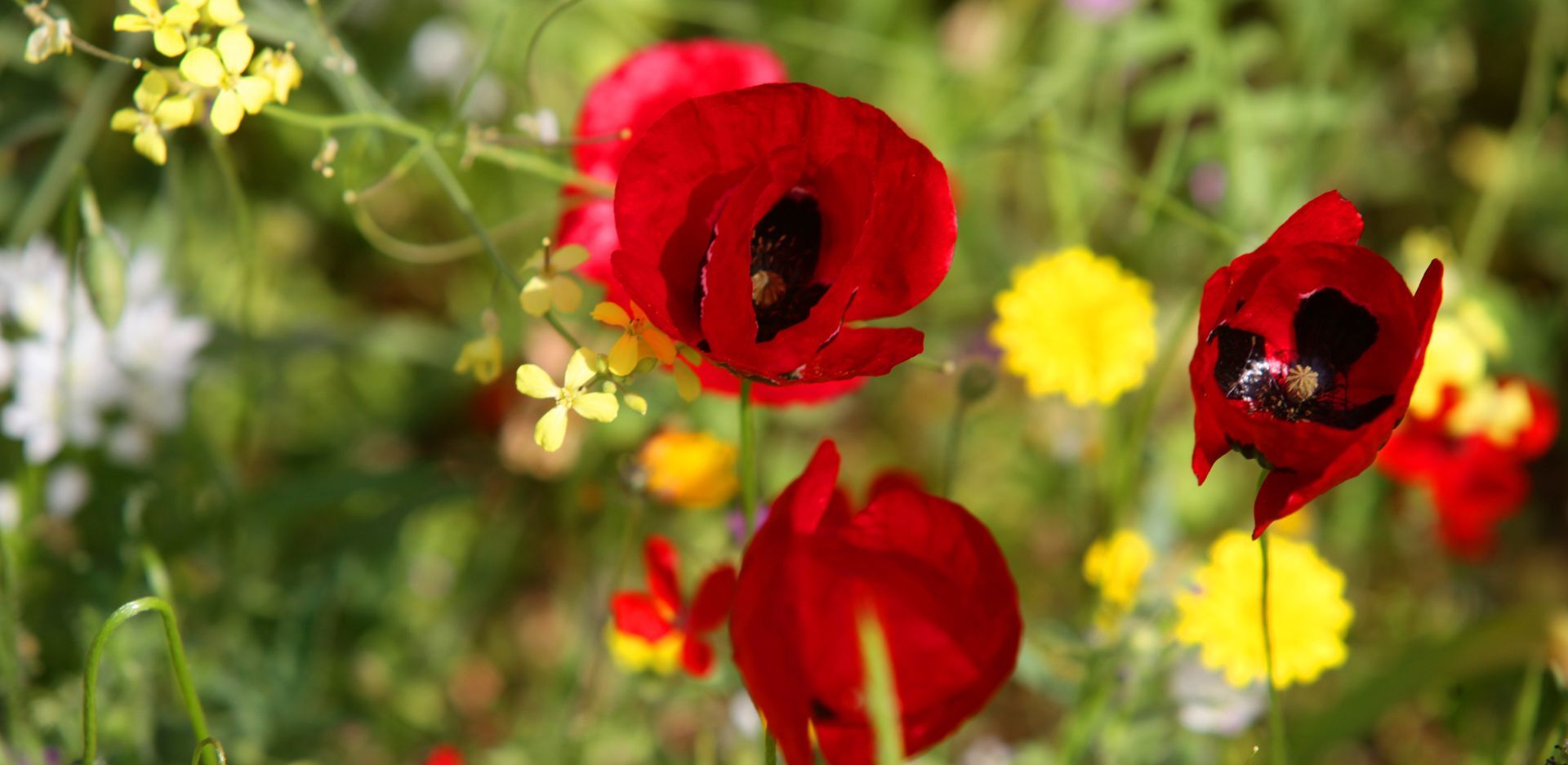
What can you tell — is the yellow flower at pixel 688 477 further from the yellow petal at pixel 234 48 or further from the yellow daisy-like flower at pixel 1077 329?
the yellow petal at pixel 234 48

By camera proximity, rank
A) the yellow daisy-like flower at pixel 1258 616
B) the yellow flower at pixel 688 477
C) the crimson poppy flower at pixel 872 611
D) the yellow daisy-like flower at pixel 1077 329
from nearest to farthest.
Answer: the crimson poppy flower at pixel 872 611 < the yellow daisy-like flower at pixel 1258 616 < the yellow daisy-like flower at pixel 1077 329 < the yellow flower at pixel 688 477

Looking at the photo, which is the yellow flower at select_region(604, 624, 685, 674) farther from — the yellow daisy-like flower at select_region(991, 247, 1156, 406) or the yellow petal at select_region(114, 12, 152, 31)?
the yellow petal at select_region(114, 12, 152, 31)

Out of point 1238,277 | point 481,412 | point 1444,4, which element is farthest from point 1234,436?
point 1444,4

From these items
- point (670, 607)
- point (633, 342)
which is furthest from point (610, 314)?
point (670, 607)

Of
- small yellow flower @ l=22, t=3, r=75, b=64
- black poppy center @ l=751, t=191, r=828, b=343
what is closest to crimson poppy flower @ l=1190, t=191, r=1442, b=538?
black poppy center @ l=751, t=191, r=828, b=343

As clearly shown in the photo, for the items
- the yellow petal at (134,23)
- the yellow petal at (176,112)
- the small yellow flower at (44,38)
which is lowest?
the yellow petal at (176,112)

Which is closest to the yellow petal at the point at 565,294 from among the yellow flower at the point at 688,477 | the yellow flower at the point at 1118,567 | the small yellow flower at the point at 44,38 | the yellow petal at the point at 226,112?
the yellow petal at the point at 226,112
